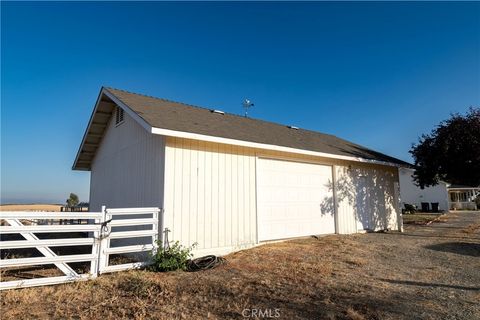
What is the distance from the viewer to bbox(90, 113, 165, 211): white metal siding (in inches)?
320

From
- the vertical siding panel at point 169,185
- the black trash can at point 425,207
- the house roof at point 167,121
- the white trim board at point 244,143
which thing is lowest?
the black trash can at point 425,207

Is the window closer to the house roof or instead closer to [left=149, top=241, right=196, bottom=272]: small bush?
the house roof

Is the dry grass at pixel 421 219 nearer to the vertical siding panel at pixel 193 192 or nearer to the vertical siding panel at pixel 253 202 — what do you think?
the vertical siding panel at pixel 253 202

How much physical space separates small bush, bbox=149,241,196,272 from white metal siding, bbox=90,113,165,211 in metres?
1.07

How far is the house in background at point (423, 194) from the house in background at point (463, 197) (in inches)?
191

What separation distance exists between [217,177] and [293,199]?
3216 mm

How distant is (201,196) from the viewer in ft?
26.9

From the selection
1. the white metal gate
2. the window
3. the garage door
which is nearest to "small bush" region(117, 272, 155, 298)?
the white metal gate

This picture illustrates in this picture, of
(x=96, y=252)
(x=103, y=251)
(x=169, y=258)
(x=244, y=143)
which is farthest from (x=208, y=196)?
(x=96, y=252)

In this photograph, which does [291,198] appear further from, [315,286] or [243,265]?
[315,286]

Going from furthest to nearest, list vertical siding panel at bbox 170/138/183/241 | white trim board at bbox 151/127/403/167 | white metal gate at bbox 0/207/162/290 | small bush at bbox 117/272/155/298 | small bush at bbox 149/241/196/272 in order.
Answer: vertical siding panel at bbox 170/138/183/241 → white trim board at bbox 151/127/403/167 → small bush at bbox 149/241/196/272 → white metal gate at bbox 0/207/162/290 → small bush at bbox 117/272/155/298

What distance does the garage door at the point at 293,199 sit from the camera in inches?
384

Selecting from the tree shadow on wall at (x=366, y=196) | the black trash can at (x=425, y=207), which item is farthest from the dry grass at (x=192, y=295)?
the black trash can at (x=425, y=207)

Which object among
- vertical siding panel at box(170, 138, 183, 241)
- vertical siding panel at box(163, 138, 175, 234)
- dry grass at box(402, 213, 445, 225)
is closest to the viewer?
vertical siding panel at box(163, 138, 175, 234)
